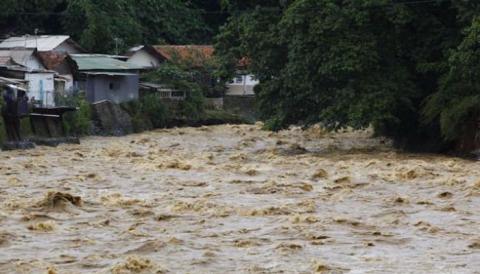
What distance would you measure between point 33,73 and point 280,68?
15566mm

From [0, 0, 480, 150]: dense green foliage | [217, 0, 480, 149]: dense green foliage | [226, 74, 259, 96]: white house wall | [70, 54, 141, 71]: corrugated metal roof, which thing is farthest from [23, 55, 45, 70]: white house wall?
[226, 74, 259, 96]: white house wall

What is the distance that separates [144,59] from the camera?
60500 mm

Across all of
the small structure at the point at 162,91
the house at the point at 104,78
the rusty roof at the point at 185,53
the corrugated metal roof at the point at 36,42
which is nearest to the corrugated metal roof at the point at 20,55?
the house at the point at 104,78

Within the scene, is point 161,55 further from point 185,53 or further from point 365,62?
point 365,62

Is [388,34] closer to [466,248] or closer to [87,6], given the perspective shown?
[466,248]

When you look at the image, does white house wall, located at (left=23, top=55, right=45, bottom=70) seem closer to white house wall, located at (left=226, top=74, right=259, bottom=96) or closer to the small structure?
the small structure

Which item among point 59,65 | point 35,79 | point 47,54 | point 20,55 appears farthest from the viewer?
point 47,54

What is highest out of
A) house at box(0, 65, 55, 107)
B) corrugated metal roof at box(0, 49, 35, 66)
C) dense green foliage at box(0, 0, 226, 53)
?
dense green foliage at box(0, 0, 226, 53)

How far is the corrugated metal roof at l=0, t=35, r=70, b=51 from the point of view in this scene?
176ft

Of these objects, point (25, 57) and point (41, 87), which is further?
point (25, 57)

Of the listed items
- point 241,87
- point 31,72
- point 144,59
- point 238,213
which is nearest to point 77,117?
point 31,72

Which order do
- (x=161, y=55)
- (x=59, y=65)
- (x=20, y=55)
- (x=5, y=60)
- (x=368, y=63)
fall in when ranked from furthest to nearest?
1. (x=161, y=55)
2. (x=59, y=65)
3. (x=20, y=55)
4. (x=5, y=60)
5. (x=368, y=63)

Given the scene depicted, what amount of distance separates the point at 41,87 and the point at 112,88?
6.02 metres

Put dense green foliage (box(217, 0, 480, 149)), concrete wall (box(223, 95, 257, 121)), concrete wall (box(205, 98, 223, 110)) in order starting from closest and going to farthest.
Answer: dense green foliage (box(217, 0, 480, 149)) < concrete wall (box(205, 98, 223, 110)) < concrete wall (box(223, 95, 257, 121))
